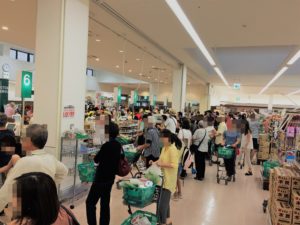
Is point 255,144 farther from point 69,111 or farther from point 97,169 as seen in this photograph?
point 97,169

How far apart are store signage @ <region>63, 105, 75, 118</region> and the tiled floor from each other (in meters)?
1.62

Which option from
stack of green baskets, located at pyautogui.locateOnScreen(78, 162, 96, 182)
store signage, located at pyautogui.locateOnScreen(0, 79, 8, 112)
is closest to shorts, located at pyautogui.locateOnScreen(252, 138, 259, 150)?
stack of green baskets, located at pyautogui.locateOnScreen(78, 162, 96, 182)

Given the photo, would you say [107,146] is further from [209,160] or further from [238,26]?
[209,160]

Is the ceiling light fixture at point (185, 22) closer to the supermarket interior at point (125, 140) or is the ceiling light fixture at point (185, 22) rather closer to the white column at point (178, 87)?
the supermarket interior at point (125, 140)

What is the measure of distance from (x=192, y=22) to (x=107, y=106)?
7003 millimetres

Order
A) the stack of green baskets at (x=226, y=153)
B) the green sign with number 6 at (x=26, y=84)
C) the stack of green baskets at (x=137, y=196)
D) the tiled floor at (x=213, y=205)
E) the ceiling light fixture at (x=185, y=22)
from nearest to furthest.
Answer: the stack of green baskets at (x=137, y=196)
the tiled floor at (x=213, y=205)
the green sign with number 6 at (x=26, y=84)
the ceiling light fixture at (x=185, y=22)
the stack of green baskets at (x=226, y=153)

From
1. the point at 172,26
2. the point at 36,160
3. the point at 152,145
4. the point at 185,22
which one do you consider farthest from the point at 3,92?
the point at 36,160

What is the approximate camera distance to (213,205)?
17.6 ft

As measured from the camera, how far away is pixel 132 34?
794cm

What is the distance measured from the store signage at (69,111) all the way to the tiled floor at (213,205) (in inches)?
63.6

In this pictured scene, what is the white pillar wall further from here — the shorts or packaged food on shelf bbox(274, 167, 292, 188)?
the shorts

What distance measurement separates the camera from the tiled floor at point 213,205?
4.64m

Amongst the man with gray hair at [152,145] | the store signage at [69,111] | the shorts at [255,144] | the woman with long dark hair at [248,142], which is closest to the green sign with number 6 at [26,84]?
the store signage at [69,111]

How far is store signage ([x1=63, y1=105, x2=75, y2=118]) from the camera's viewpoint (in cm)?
467
